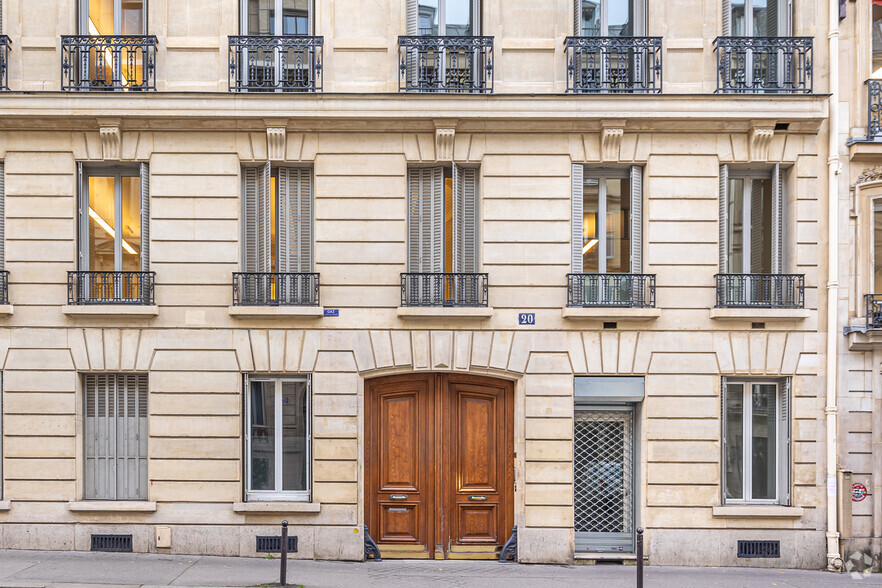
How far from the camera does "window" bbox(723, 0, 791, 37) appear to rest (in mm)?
11266

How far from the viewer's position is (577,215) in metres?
11.2

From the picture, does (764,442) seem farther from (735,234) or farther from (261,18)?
(261,18)

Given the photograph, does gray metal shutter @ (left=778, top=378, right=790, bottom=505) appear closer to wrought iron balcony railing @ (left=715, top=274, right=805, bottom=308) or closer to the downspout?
the downspout

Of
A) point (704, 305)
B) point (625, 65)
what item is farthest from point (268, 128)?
point (704, 305)

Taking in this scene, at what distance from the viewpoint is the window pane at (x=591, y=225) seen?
11320 mm

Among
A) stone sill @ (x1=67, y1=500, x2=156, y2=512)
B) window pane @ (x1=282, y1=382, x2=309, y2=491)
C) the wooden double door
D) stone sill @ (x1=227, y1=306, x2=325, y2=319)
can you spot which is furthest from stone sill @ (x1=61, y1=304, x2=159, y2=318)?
the wooden double door

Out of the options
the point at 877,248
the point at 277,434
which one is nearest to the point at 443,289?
the point at 277,434

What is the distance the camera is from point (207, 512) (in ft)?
35.6

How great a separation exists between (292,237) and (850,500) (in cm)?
1021

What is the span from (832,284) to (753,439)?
2884 millimetres

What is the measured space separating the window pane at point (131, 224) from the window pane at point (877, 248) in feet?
40.9

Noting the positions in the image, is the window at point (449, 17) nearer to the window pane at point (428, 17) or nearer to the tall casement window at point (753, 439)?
the window pane at point (428, 17)

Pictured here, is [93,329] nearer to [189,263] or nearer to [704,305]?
[189,263]

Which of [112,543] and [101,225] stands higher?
[101,225]
